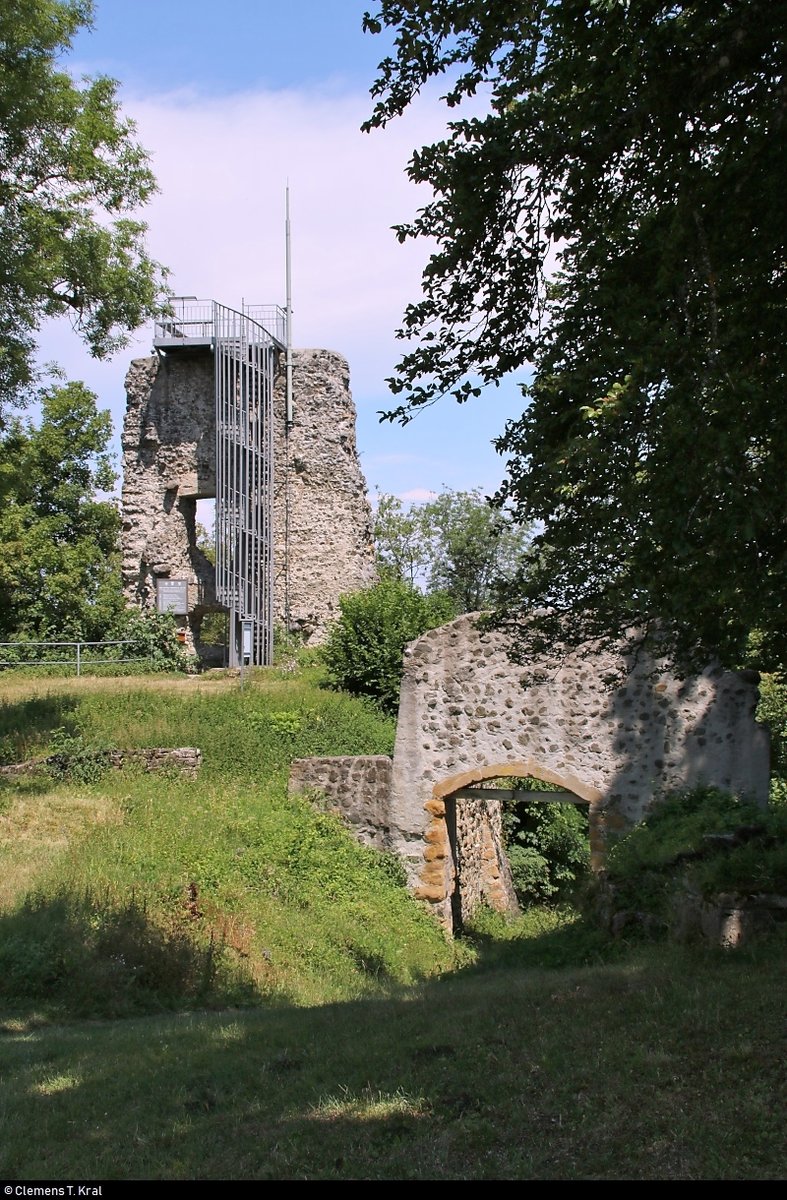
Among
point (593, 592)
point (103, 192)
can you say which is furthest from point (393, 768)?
point (103, 192)

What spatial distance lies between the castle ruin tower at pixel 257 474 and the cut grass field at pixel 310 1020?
1104 cm

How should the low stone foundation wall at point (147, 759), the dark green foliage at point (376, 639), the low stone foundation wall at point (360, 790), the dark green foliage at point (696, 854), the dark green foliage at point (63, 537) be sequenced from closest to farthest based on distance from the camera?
the dark green foliage at point (696, 854) → the low stone foundation wall at point (360, 790) → the low stone foundation wall at point (147, 759) → the dark green foliage at point (376, 639) → the dark green foliage at point (63, 537)

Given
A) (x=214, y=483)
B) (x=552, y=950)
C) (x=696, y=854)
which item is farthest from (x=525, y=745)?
(x=214, y=483)

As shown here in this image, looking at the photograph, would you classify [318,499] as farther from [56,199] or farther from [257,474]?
[56,199]

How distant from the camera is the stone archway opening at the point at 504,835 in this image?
13336 mm

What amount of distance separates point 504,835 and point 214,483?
1152 centimetres

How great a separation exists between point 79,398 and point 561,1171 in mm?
32605

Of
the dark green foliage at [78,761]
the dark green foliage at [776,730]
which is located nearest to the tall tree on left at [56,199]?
the dark green foliage at [78,761]

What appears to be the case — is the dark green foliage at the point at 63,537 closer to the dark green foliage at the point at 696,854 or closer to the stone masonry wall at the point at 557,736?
the stone masonry wall at the point at 557,736

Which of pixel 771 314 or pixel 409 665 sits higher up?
pixel 771 314

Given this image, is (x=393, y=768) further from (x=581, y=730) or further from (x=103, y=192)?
(x=103, y=192)

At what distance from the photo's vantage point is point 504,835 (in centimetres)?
2039

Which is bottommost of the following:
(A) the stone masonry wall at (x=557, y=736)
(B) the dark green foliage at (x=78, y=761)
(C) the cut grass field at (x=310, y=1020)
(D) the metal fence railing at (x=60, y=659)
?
(C) the cut grass field at (x=310, y=1020)

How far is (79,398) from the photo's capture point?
3388 cm
